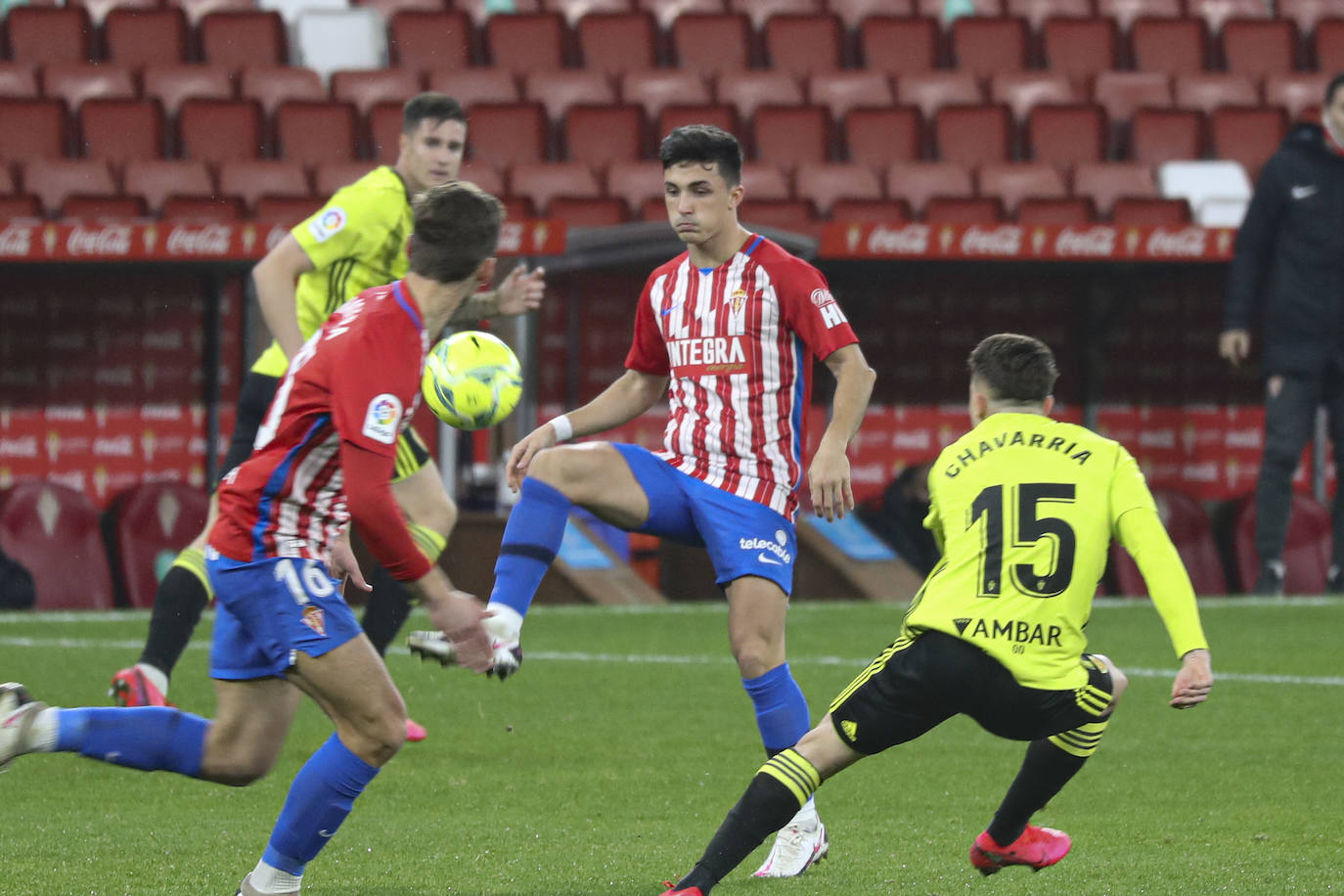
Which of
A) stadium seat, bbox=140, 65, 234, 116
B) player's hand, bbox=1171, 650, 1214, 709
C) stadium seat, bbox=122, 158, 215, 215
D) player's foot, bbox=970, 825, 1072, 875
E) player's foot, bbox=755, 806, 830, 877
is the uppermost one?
stadium seat, bbox=140, 65, 234, 116

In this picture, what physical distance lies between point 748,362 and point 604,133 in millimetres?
9619

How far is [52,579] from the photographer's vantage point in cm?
1173

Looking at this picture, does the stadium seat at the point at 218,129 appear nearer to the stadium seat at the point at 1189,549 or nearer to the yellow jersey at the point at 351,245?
the stadium seat at the point at 1189,549

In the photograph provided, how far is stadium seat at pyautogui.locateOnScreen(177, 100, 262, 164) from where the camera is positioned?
1432 cm

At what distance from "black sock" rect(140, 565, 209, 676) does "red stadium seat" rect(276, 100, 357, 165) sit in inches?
317

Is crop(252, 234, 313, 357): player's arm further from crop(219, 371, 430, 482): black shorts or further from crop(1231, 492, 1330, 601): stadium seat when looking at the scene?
crop(1231, 492, 1330, 601): stadium seat

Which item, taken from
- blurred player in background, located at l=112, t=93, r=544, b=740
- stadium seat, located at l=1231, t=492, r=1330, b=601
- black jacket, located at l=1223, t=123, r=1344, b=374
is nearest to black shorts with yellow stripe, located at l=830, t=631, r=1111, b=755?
blurred player in background, located at l=112, t=93, r=544, b=740

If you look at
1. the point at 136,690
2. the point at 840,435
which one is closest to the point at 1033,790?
the point at 840,435

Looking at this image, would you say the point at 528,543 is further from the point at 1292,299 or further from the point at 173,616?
the point at 1292,299

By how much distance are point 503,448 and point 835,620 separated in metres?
3.13

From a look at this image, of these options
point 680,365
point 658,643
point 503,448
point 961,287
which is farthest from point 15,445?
point 680,365

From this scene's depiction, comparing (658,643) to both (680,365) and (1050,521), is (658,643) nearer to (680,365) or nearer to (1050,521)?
(680,365)

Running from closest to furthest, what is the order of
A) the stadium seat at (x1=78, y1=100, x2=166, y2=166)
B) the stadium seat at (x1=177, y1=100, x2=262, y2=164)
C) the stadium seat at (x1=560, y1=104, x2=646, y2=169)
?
the stadium seat at (x1=78, y1=100, x2=166, y2=166), the stadium seat at (x1=177, y1=100, x2=262, y2=164), the stadium seat at (x1=560, y1=104, x2=646, y2=169)

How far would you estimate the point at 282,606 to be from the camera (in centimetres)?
427
